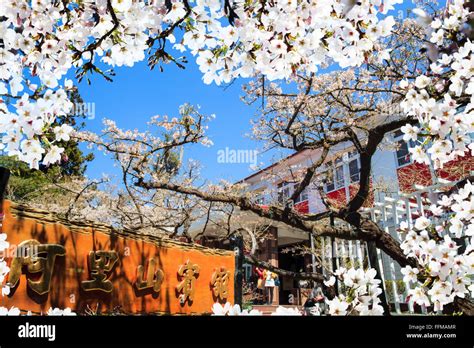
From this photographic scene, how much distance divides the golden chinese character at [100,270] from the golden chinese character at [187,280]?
2.26 ft

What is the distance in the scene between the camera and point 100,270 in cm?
255

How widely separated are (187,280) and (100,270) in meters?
0.88

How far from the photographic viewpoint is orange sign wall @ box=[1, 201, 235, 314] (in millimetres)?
2150

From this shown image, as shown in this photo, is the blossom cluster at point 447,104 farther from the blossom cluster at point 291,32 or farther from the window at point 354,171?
the window at point 354,171

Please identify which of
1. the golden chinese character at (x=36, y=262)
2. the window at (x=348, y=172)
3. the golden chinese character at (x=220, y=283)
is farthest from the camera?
the window at (x=348, y=172)

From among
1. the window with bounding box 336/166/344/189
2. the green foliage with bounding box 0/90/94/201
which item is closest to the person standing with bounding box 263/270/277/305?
the window with bounding box 336/166/344/189

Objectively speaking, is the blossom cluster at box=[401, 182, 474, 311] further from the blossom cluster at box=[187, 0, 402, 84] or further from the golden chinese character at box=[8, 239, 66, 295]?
the golden chinese character at box=[8, 239, 66, 295]

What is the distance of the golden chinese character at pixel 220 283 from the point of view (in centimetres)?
346

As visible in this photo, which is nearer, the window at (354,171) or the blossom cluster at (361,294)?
the blossom cluster at (361,294)

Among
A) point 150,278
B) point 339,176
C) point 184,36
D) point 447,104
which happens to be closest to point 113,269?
point 150,278

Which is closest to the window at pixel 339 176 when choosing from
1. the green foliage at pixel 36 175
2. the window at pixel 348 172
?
the window at pixel 348 172

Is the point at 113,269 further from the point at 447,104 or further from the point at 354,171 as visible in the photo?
the point at 354,171
